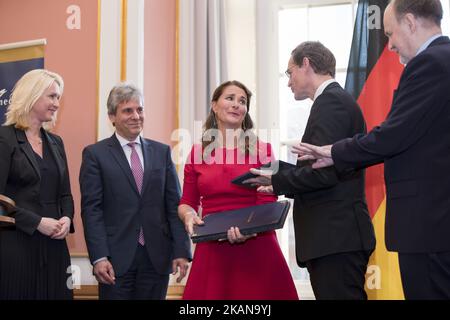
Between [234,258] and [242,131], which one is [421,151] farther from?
[242,131]

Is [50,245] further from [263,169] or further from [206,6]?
[206,6]

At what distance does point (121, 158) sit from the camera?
10.9ft

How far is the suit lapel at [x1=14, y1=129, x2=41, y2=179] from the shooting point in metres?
3.19

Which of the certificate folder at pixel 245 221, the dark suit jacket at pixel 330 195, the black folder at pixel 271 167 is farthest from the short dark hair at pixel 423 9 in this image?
the certificate folder at pixel 245 221

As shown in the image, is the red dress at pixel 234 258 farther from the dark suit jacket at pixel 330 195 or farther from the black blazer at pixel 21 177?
the black blazer at pixel 21 177

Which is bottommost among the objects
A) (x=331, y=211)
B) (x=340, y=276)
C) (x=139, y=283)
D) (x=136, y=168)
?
(x=139, y=283)

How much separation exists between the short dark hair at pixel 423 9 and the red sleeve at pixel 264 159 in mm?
1169

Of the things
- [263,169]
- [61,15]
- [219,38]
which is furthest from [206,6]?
[263,169]

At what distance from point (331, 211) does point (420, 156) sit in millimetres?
508

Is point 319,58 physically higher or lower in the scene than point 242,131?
higher

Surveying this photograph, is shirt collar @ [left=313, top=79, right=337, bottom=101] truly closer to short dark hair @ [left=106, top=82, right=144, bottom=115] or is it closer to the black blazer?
short dark hair @ [left=106, top=82, right=144, bottom=115]

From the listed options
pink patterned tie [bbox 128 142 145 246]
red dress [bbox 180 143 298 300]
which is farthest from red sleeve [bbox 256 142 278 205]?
pink patterned tie [bbox 128 142 145 246]

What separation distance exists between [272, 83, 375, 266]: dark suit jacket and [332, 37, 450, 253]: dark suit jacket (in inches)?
11.1

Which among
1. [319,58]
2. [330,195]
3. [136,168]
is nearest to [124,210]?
[136,168]
